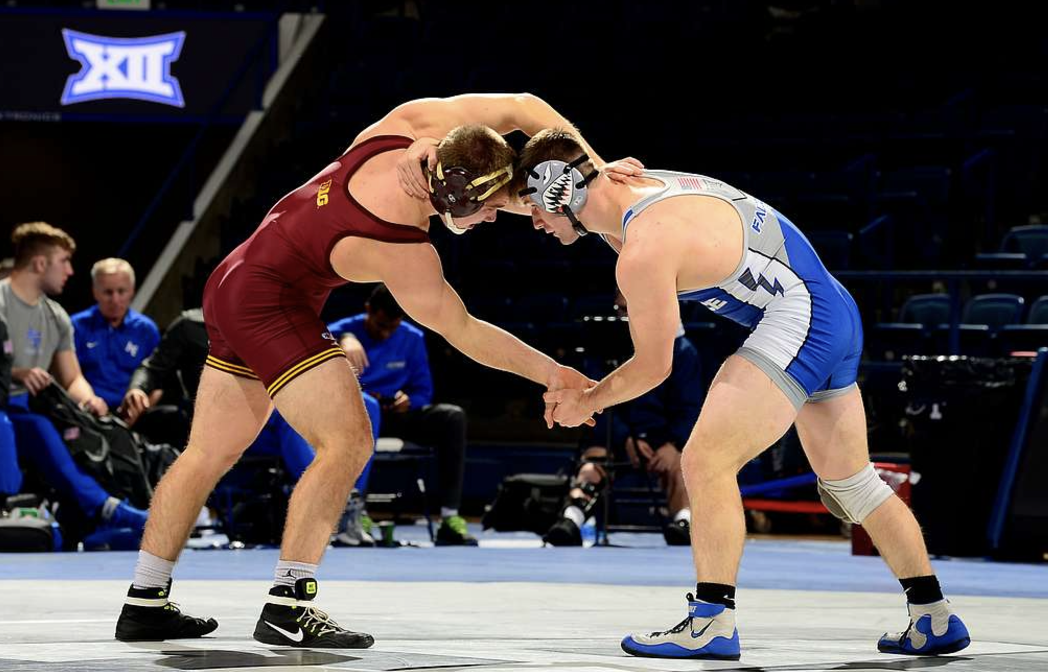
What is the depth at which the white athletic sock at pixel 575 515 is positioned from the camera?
8375mm

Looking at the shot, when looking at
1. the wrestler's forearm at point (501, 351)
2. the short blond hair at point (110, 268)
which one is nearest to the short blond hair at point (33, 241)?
the short blond hair at point (110, 268)

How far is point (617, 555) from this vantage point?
7.67 metres

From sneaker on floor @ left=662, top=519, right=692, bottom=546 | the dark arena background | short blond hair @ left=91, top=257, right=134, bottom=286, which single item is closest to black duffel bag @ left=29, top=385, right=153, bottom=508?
the dark arena background

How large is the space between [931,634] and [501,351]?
4.12 ft

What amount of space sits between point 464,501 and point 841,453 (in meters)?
7.02

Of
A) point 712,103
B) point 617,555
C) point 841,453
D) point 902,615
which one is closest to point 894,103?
point 712,103

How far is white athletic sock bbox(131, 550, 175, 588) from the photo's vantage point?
4066mm

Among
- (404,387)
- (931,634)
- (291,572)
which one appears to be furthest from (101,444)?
(931,634)

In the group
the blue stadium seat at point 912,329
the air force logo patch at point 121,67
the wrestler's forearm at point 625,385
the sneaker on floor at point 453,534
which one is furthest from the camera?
the air force logo patch at point 121,67

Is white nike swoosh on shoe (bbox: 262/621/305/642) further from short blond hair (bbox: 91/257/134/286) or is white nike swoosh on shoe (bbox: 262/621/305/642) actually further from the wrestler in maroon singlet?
short blond hair (bbox: 91/257/134/286)

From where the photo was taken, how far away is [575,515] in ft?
27.6

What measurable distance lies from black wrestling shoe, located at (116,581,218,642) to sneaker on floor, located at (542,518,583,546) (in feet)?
14.1

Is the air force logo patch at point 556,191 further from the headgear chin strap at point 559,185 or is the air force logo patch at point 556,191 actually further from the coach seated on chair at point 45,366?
the coach seated on chair at point 45,366

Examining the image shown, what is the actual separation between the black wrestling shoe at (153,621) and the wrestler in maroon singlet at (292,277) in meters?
0.61
